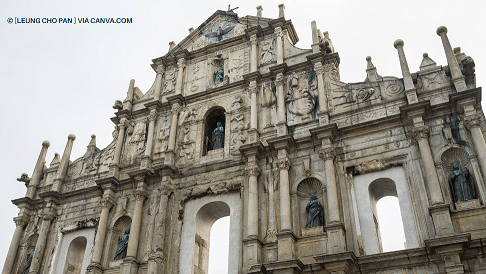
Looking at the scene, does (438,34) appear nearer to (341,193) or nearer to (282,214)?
(341,193)

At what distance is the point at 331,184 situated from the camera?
1217cm

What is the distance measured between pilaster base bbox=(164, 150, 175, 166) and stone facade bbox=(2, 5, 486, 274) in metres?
0.06

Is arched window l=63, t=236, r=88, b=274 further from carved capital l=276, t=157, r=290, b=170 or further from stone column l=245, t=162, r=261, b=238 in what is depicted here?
carved capital l=276, t=157, r=290, b=170

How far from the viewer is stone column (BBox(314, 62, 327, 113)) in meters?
13.9

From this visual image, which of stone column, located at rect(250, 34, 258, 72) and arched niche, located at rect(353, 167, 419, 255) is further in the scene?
stone column, located at rect(250, 34, 258, 72)

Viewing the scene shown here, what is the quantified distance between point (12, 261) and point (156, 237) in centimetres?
593

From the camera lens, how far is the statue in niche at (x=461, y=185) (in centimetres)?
1095

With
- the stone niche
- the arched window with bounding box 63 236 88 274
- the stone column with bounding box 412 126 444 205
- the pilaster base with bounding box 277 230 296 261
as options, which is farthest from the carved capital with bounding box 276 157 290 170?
the arched window with bounding box 63 236 88 274

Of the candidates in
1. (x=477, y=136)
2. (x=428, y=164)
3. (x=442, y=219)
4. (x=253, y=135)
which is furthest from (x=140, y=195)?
(x=477, y=136)

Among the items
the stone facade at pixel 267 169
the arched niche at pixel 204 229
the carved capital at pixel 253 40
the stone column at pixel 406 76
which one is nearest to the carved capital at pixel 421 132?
the stone facade at pixel 267 169

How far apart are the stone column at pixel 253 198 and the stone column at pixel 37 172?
8821mm

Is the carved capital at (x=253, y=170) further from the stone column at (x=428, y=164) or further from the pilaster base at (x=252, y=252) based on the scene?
the stone column at (x=428, y=164)

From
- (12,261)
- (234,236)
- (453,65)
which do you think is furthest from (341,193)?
(12,261)

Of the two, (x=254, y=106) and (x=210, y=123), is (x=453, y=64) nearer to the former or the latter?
(x=254, y=106)
